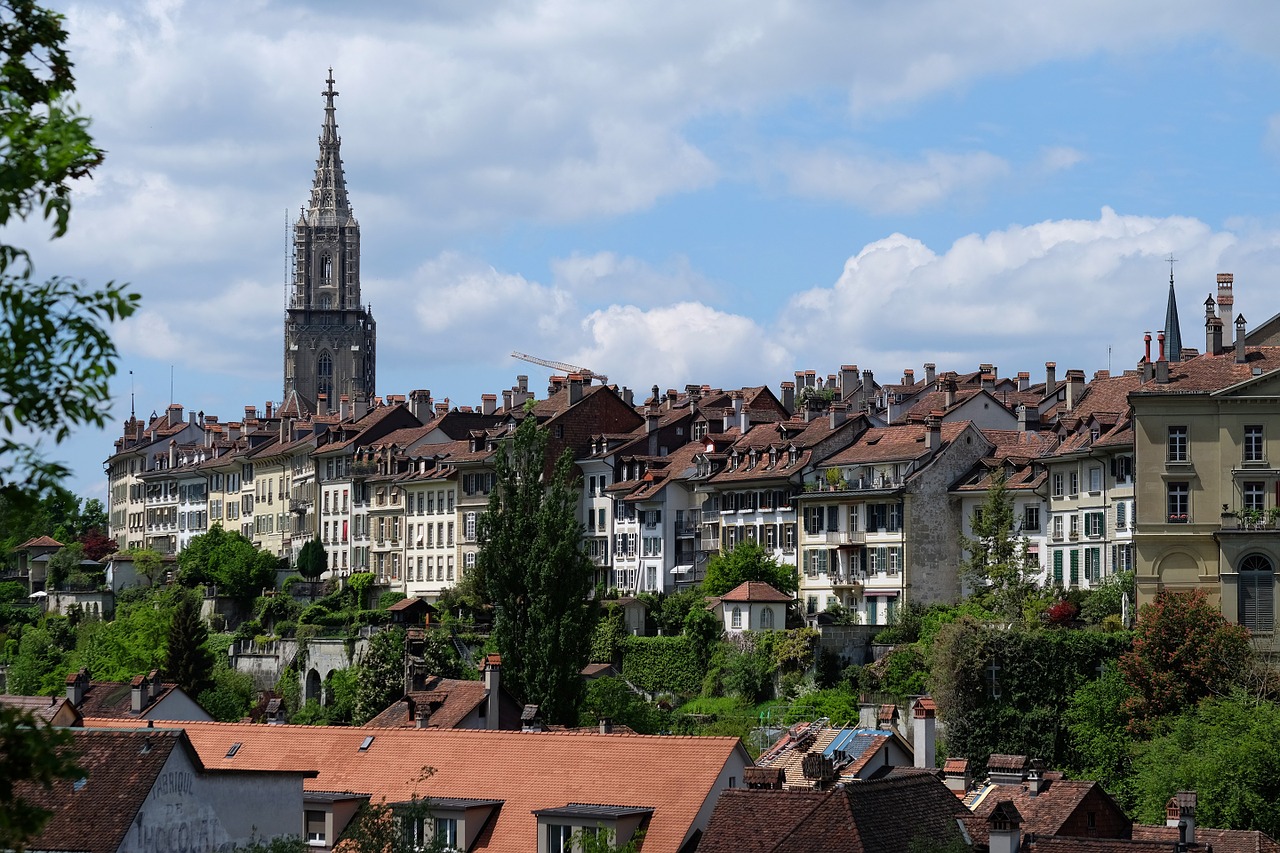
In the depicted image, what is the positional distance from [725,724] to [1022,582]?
12.4m

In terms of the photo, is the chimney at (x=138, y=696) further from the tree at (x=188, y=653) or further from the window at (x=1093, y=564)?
the window at (x=1093, y=564)

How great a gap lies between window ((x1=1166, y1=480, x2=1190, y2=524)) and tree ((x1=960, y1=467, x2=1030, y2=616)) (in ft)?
25.8

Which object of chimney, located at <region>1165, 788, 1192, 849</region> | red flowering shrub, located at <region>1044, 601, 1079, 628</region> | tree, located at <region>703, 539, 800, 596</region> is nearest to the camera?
chimney, located at <region>1165, 788, 1192, 849</region>

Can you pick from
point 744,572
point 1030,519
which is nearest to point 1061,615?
point 1030,519

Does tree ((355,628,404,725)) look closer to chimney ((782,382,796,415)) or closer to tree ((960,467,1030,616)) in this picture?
tree ((960,467,1030,616))

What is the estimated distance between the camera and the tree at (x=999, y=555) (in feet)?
257

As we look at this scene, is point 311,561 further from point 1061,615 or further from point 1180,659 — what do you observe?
point 1180,659

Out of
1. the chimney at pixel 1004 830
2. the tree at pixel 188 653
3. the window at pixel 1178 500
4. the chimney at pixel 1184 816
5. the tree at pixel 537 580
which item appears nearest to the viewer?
the chimney at pixel 1004 830

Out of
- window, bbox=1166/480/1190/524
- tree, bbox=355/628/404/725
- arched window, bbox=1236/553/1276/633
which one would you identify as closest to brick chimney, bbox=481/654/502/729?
tree, bbox=355/628/404/725

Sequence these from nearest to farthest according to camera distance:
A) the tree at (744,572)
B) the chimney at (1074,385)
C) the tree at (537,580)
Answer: the tree at (537,580) → the tree at (744,572) → the chimney at (1074,385)

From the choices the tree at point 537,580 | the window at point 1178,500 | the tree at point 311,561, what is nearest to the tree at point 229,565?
the tree at point 311,561

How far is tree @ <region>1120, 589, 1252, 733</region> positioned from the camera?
67062 mm

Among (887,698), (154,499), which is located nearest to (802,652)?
(887,698)

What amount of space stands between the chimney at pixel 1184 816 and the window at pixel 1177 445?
69.9 ft
